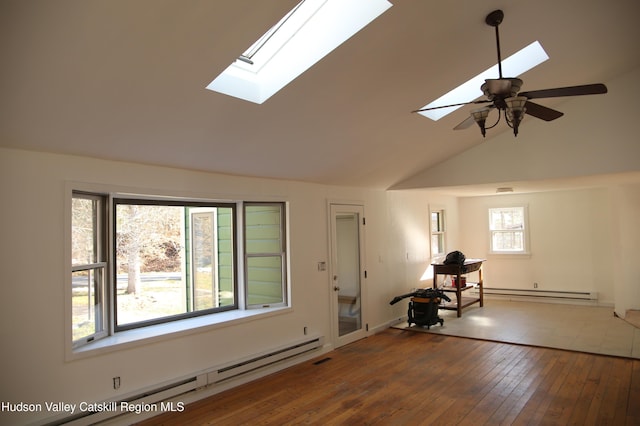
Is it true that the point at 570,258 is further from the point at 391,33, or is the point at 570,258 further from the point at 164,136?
the point at 164,136

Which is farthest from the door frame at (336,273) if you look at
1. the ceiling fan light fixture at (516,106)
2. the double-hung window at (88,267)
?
the ceiling fan light fixture at (516,106)

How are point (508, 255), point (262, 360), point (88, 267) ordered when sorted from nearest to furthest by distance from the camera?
point (88, 267)
point (262, 360)
point (508, 255)

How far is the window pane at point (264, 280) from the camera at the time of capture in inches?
195

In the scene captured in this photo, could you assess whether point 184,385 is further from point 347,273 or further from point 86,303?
point 347,273

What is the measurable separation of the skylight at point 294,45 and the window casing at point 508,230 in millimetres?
7271

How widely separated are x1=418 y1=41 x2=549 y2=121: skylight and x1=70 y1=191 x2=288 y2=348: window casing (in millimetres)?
2255

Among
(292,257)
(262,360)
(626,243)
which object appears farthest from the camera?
(626,243)

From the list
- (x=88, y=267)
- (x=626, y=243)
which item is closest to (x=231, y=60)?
(x=88, y=267)

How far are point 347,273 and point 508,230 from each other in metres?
4.83

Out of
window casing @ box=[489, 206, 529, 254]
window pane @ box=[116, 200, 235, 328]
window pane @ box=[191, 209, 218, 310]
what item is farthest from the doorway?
window casing @ box=[489, 206, 529, 254]

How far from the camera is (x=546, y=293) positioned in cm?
859

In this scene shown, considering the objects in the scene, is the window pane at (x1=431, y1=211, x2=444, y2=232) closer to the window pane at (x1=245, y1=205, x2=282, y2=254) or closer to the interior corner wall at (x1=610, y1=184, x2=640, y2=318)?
Result: the interior corner wall at (x1=610, y1=184, x2=640, y2=318)

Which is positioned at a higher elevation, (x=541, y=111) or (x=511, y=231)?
(x=541, y=111)

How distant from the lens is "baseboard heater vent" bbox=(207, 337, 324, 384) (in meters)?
4.13
